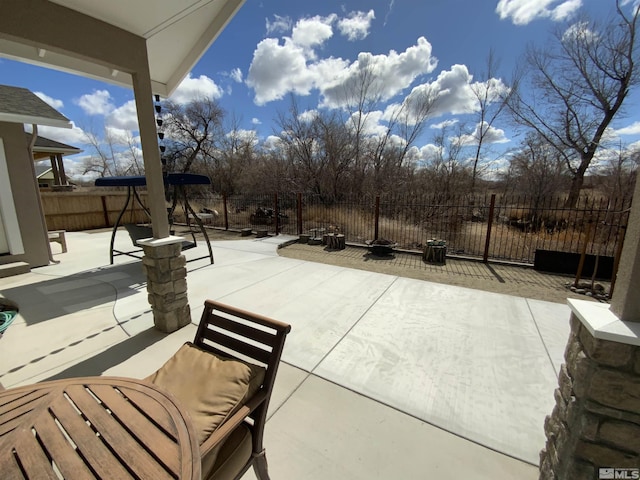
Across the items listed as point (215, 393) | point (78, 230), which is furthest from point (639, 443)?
point (78, 230)

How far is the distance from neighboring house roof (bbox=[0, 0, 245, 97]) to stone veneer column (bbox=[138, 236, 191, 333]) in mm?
1807

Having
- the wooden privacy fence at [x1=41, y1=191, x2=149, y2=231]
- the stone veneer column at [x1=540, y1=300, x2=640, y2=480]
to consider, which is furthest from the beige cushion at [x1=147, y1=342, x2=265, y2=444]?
the wooden privacy fence at [x1=41, y1=191, x2=149, y2=231]

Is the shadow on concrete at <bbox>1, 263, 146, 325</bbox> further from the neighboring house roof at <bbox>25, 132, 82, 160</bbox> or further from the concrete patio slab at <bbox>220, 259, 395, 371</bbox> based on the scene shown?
the neighboring house roof at <bbox>25, 132, 82, 160</bbox>

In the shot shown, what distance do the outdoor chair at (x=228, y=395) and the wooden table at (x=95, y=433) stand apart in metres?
0.15

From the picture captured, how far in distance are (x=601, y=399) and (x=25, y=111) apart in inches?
320

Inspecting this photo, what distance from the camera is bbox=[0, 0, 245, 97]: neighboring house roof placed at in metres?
2.27

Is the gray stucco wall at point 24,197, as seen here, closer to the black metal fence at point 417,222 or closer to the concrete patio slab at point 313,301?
the concrete patio slab at point 313,301

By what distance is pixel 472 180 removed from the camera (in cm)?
1448

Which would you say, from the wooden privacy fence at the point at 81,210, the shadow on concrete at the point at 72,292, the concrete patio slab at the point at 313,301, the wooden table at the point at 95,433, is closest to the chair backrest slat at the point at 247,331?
the wooden table at the point at 95,433

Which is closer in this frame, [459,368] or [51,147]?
[459,368]

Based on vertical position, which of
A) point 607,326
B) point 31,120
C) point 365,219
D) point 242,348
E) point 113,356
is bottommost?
point 113,356

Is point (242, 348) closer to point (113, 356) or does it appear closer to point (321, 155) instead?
point (113, 356)
